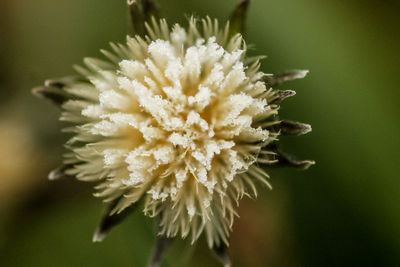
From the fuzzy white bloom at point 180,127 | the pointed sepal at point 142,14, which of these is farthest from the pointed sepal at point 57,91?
the pointed sepal at point 142,14

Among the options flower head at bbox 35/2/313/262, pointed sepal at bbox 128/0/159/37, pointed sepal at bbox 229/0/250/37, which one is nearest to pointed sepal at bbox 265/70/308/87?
flower head at bbox 35/2/313/262

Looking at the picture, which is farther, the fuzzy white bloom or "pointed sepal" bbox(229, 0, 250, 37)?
"pointed sepal" bbox(229, 0, 250, 37)

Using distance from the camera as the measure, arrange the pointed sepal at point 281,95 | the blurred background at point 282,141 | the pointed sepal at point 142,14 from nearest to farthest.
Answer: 1. the pointed sepal at point 281,95
2. the pointed sepal at point 142,14
3. the blurred background at point 282,141

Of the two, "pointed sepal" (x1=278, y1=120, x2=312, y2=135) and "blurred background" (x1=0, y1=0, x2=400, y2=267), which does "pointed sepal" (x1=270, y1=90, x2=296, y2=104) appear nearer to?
"pointed sepal" (x1=278, y1=120, x2=312, y2=135)

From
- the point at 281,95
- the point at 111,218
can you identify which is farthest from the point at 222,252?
the point at 281,95

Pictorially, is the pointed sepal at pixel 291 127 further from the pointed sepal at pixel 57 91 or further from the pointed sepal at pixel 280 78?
the pointed sepal at pixel 57 91

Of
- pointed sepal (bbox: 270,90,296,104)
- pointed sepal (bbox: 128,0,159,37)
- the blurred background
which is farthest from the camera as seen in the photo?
the blurred background

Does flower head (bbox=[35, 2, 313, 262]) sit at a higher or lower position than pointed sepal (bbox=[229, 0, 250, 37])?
lower

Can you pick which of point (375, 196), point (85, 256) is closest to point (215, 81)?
point (375, 196)
